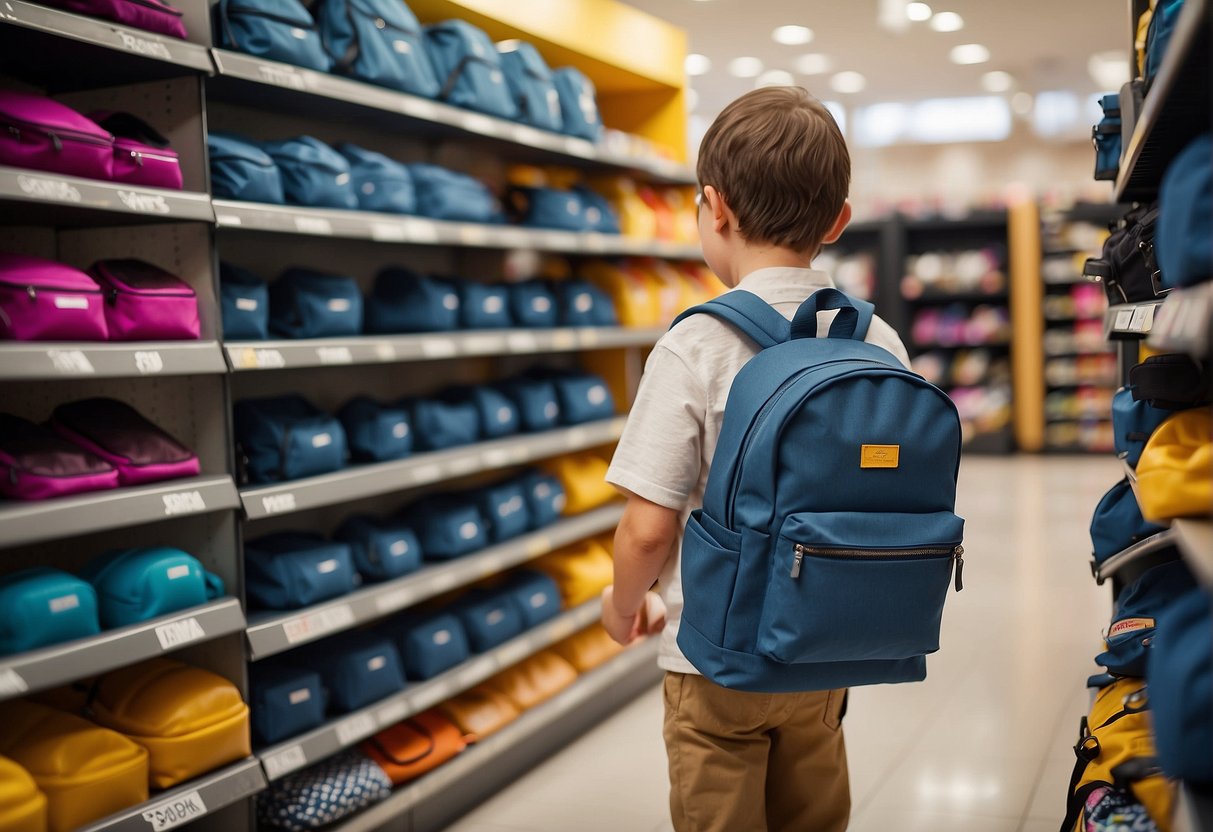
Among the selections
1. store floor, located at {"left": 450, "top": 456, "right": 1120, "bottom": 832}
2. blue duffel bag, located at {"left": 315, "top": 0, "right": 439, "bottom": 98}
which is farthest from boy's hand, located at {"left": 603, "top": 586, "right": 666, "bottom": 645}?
blue duffel bag, located at {"left": 315, "top": 0, "right": 439, "bottom": 98}

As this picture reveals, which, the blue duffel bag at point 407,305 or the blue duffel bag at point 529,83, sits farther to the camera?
the blue duffel bag at point 529,83

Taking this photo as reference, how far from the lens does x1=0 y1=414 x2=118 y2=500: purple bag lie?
7.01 ft

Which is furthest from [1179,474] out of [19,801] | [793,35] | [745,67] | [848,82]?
[848,82]

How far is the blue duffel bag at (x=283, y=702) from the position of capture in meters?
2.75

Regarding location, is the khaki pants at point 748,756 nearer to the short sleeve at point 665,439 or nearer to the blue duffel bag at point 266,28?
the short sleeve at point 665,439

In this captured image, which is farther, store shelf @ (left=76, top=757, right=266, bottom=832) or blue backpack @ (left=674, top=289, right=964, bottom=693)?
store shelf @ (left=76, top=757, right=266, bottom=832)

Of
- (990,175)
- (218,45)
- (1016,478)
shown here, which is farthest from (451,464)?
(990,175)

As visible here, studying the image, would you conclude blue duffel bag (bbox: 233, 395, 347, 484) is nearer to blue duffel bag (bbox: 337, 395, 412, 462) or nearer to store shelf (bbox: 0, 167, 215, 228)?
blue duffel bag (bbox: 337, 395, 412, 462)

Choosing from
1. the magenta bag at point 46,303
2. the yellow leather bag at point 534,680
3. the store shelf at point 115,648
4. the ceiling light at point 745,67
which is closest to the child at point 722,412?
the store shelf at point 115,648

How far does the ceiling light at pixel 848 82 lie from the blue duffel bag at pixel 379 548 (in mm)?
10712

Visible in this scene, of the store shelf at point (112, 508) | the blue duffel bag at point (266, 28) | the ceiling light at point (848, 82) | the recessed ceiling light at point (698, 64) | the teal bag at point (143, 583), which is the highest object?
the ceiling light at point (848, 82)

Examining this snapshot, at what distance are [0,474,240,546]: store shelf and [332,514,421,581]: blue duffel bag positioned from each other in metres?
0.69

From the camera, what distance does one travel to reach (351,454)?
329 centimetres

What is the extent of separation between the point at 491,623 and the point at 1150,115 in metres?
2.55
